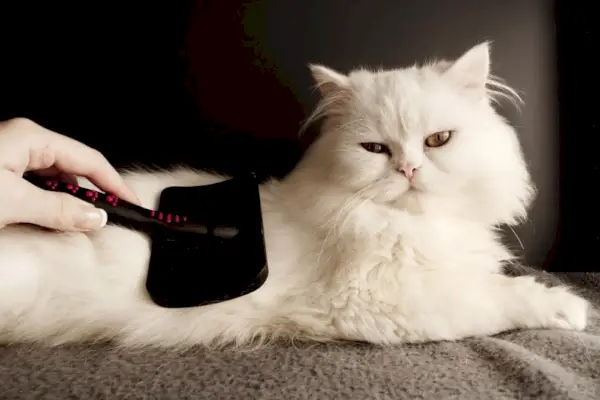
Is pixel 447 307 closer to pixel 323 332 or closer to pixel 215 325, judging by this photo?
pixel 323 332

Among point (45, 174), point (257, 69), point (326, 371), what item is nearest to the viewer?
point (326, 371)

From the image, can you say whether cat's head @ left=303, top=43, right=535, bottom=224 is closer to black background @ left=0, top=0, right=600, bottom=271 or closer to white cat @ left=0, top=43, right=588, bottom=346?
white cat @ left=0, top=43, right=588, bottom=346

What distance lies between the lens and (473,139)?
99cm

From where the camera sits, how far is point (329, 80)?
1111 mm

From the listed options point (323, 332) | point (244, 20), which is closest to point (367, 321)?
point (323, 332)

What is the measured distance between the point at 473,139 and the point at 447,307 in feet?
1.13

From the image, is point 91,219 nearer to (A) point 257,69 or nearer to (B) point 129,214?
(B) point 129,214

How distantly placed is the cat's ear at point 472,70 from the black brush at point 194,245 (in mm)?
511

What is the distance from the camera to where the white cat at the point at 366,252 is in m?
0.87

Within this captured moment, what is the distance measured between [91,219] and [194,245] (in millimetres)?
188

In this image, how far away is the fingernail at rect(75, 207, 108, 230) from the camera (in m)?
0.85

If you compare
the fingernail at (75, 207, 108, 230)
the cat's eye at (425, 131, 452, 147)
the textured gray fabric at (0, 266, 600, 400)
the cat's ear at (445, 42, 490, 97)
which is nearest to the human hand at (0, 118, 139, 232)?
the fingernail at (75, 207, 108, 230)

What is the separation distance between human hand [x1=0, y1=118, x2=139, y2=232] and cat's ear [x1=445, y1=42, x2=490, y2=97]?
0.73m

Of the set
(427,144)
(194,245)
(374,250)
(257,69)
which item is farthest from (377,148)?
(257,69)
